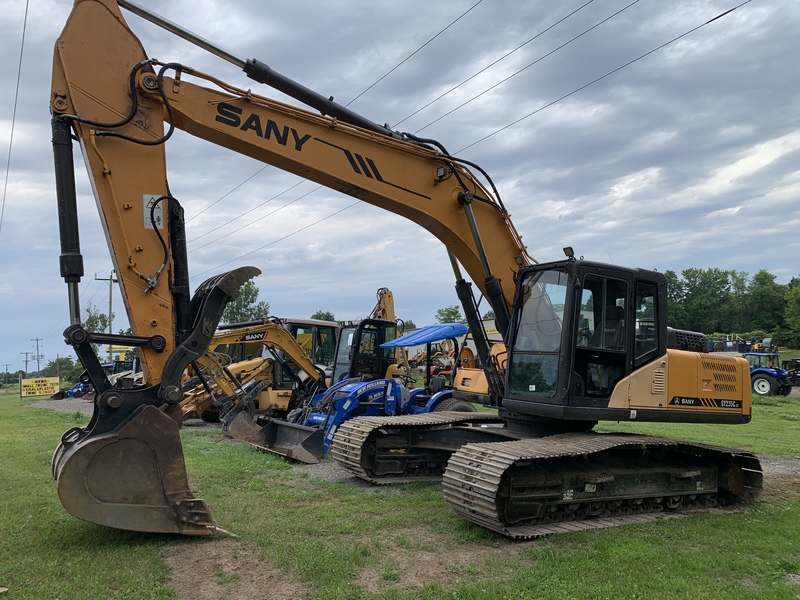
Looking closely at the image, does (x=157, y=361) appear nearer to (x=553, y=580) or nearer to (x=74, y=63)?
(x=74, y=63)

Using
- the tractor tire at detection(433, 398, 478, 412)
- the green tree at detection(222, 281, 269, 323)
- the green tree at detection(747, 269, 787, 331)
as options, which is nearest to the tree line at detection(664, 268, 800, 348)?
the green tree at detection(747, 269, 787, 331)

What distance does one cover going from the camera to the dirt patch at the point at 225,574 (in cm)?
461

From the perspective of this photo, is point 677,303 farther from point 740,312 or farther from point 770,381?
point 770,381

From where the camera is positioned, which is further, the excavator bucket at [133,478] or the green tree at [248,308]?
the green tree at [248,308]

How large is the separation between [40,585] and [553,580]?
3.76m

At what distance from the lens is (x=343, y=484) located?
339 inches

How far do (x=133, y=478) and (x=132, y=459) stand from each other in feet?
0.52

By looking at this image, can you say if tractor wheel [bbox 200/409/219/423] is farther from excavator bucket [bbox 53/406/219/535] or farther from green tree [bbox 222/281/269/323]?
green tree [bbox 222/281/269/323]

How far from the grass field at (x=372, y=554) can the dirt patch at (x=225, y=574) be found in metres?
0.01

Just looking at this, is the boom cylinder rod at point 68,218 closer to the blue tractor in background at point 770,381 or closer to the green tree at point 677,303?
the blue tractor in background at point 770,381

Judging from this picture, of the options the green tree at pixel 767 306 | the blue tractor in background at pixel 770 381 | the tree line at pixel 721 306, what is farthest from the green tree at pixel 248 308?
the green tree at pixel 767 306

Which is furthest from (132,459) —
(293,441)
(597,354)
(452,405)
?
(452,405)

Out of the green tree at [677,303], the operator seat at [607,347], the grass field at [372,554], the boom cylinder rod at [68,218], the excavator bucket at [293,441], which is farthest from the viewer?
the green tree at [677,303]

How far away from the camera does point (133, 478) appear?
5297mm
